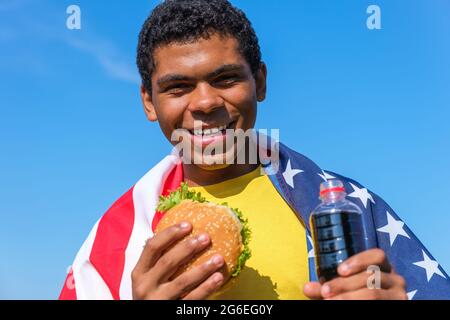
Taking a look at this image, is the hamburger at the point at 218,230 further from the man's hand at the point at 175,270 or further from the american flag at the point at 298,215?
the american flag at the point at 298,215

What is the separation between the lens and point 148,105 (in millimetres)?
5145

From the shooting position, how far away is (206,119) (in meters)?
4.26

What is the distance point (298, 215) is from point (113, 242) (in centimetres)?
157

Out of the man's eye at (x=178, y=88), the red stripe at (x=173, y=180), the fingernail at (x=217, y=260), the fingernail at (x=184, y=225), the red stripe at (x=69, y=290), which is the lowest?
the fingernail at (x=217, y=260)

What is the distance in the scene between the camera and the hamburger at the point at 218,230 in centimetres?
347

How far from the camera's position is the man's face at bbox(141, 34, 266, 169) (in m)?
4.20

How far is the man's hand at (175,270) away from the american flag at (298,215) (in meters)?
1.02

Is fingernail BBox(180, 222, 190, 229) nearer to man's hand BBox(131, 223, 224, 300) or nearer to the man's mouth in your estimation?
man's hand BBox(131, 223, 224, 300)

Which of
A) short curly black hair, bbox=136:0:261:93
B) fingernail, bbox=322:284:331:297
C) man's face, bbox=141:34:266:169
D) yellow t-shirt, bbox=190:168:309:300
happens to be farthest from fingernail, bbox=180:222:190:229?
short curly black hair, bbox=136:0:261:93

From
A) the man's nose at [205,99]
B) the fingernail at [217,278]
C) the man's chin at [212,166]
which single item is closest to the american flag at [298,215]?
the man's chin at [212,166]
